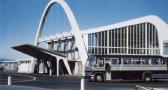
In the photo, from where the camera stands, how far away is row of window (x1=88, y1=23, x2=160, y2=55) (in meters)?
61.2

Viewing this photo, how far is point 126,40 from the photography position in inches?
2454

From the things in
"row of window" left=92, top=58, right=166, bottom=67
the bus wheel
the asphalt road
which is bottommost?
the asphalt road

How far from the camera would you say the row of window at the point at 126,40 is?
6122cm

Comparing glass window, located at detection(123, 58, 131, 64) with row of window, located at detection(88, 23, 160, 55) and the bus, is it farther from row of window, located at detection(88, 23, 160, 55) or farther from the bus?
row of window, located at detection(88, 23, 160, 55)

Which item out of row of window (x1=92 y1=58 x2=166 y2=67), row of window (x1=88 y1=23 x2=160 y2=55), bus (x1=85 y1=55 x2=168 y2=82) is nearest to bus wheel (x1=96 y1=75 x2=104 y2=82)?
bus (x1=85 y1=55 x2=168 y2=82)

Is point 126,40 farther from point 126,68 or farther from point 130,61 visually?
point 126,68

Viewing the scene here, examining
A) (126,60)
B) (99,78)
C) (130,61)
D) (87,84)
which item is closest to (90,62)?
(99,78)

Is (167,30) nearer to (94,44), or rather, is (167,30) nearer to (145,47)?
(145,47)

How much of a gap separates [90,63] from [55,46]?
49.0 m

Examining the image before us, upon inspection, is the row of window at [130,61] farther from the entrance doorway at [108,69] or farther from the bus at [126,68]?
the entrance doorway at [108,69]

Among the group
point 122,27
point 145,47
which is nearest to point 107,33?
point 122,27

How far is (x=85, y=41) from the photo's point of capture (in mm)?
61719

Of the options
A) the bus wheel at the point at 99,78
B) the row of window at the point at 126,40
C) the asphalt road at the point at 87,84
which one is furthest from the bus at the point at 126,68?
the row of window at the point at 126,40

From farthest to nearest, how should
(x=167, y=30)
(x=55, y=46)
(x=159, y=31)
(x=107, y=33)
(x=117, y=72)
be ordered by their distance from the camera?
1. (x=55, y=46)
2. (x=107, y=33)
3. (x=159, y=31)
4. (x=167, y=30)
5. (x=117, y=72)
